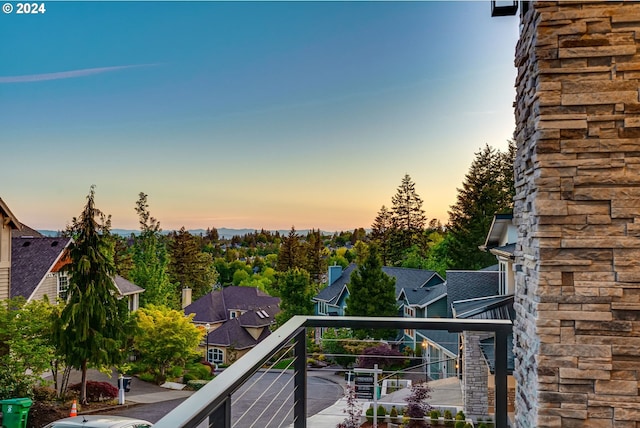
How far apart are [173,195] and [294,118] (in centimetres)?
577

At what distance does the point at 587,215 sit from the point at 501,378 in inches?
28.9

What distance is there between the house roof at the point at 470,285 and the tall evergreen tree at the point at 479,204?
6358 millimetres

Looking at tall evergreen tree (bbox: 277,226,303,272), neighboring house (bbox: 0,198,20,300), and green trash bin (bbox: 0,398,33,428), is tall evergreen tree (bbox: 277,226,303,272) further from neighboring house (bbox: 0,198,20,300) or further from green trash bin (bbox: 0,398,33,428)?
green trash bin (bbox: 0,398,33,428)

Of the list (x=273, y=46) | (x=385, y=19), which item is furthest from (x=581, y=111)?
(x=273, y=46)

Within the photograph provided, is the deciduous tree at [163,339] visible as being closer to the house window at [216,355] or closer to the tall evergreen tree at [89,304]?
the tall evergreen tree at [89,304]

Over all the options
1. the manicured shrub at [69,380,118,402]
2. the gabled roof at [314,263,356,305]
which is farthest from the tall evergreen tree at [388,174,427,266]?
the manicured shrub at [69,380,118,402]

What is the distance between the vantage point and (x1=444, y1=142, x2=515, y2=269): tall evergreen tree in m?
17.7

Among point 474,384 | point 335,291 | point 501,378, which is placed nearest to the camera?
point 501,378

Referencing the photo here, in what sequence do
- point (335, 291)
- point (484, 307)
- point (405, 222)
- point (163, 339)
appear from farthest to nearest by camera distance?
1. point (405, 222)
2. point (335, 291)
3. point (163, 339)
4. point (484, 307)

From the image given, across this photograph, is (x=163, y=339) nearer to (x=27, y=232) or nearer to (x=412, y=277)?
(x=27, y=232)

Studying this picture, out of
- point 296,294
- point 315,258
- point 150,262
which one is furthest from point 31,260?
point 315,258

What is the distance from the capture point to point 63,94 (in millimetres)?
17078

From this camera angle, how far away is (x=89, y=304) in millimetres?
10180

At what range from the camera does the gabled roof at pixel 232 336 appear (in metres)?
18.2
